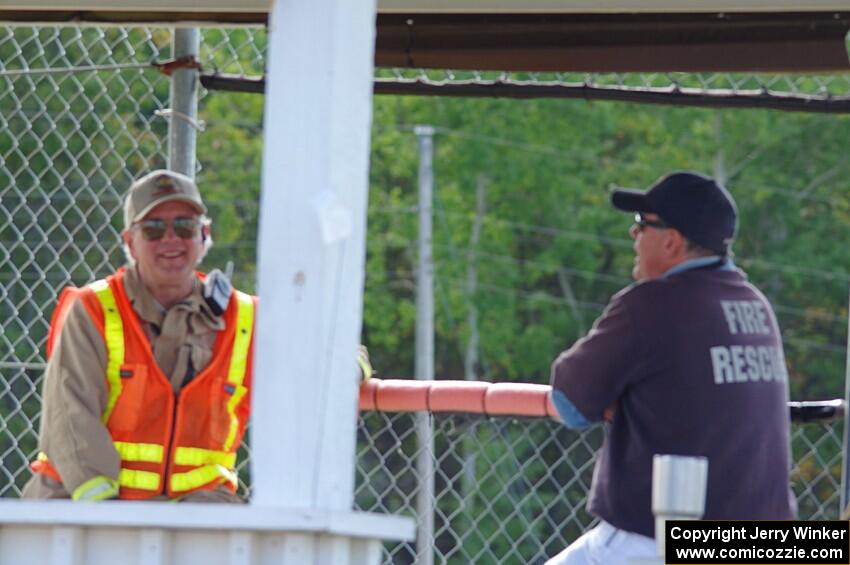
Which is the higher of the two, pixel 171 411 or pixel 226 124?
pixel 226 124

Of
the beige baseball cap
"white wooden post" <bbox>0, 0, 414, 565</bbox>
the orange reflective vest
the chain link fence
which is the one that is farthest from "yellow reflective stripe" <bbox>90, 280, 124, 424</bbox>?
the chain link fence

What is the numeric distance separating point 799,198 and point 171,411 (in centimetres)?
3158

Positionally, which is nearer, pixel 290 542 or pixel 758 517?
pixel 290 542

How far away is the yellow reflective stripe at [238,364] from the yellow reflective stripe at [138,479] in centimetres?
26

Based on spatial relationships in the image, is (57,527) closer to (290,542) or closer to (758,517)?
(290,542)

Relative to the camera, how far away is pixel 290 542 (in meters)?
3.34

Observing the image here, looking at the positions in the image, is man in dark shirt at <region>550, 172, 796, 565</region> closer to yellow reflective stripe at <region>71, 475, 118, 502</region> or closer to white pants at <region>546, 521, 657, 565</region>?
white pants at <region>546, 521, 657, 565</region>

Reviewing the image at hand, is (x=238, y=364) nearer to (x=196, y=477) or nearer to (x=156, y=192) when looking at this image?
(x=196, y=477)

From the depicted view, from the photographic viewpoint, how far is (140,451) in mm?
4949

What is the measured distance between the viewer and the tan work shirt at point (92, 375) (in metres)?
4.74

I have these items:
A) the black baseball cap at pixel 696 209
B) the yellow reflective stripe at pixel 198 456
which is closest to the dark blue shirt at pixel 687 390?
the black baseball cap at pixel 696 209

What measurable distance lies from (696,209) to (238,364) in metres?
1.50

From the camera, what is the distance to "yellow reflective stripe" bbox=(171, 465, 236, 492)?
5.02 meters

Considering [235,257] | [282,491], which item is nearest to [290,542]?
[282,491]
